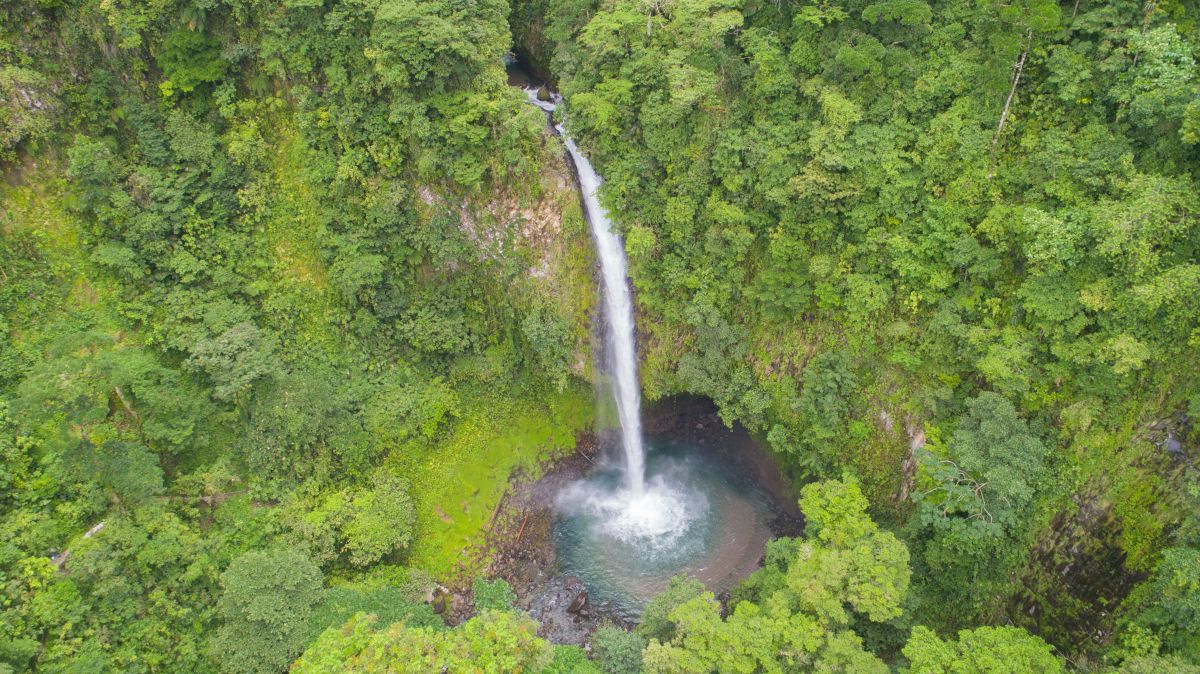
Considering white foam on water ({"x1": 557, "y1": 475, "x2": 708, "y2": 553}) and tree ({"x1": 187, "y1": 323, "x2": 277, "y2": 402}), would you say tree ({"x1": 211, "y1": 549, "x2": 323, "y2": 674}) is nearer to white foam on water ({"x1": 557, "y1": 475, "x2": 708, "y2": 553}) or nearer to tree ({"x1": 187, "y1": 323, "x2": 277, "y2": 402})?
tree ({"x1": 187, "y1": 323, "x2": 277, "y2": 402})

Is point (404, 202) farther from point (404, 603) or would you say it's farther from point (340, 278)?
point (404, 603)

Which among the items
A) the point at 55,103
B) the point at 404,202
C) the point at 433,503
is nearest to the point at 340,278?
the point at 404,202

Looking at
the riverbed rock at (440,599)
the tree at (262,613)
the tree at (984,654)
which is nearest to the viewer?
the tree at (984,654)

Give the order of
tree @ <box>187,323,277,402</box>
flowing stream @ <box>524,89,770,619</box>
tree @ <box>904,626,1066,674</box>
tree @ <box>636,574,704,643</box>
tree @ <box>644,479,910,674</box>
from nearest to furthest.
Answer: tree @ <box>904,626,1066,674</box>, tree @ <box>644,479,910,674</box>, tree @ <box>636,574,704,643</box>, tree @ <box>187,323,277,402</box>, flowing stream @ <box>524,89,770,619</box>

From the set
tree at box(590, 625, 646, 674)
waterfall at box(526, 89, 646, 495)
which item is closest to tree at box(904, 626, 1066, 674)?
tree at box(590, 625, 646, 674)

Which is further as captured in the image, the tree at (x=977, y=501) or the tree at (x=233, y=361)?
the tree at (x=233, y=361)

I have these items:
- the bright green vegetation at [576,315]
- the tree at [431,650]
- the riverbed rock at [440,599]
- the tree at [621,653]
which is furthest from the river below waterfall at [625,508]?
the tree at [431,650]

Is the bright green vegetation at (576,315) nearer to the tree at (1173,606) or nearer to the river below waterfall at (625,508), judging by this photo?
the tree at (1173,606)

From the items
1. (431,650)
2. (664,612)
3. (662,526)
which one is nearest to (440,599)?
(431,650)
